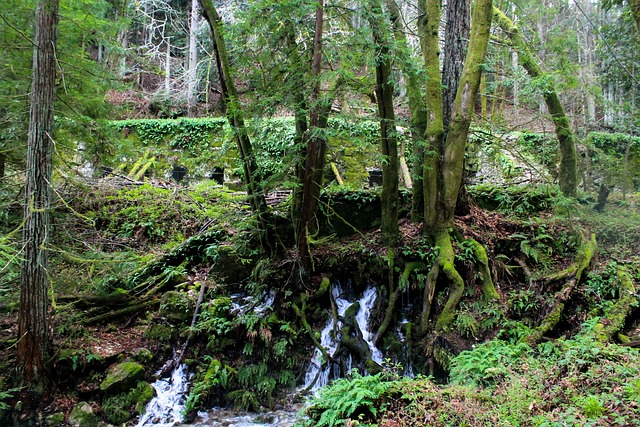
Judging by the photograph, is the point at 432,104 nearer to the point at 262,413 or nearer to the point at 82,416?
the point at 262,413

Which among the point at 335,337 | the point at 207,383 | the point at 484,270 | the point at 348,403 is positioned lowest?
the point at 207,383

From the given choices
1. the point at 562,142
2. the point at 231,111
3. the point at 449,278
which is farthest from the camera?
the point at 562,142

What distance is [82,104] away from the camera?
6762 millimetres

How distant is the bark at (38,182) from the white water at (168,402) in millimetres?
1755

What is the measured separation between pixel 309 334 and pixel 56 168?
4.87m

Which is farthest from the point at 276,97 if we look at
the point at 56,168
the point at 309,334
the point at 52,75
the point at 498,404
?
the point at 498,404

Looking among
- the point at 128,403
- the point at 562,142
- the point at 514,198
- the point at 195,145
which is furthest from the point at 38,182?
the point at 195,145

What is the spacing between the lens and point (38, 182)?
5.60 m

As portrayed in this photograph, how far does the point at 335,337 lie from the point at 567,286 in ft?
12.5

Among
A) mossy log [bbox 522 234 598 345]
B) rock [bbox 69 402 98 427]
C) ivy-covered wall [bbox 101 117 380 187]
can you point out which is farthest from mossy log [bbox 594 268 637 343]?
rock [bbox 69 402 98 427]

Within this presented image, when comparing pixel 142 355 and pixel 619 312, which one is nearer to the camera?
pixel 619 312

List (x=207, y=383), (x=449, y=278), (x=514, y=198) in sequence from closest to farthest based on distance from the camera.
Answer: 1. (x=207, y=383)
2. (x=449, y=278)
3. (x=514, y=198)

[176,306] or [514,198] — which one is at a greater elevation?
[514,198]

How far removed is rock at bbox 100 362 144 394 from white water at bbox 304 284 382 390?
107 inches
